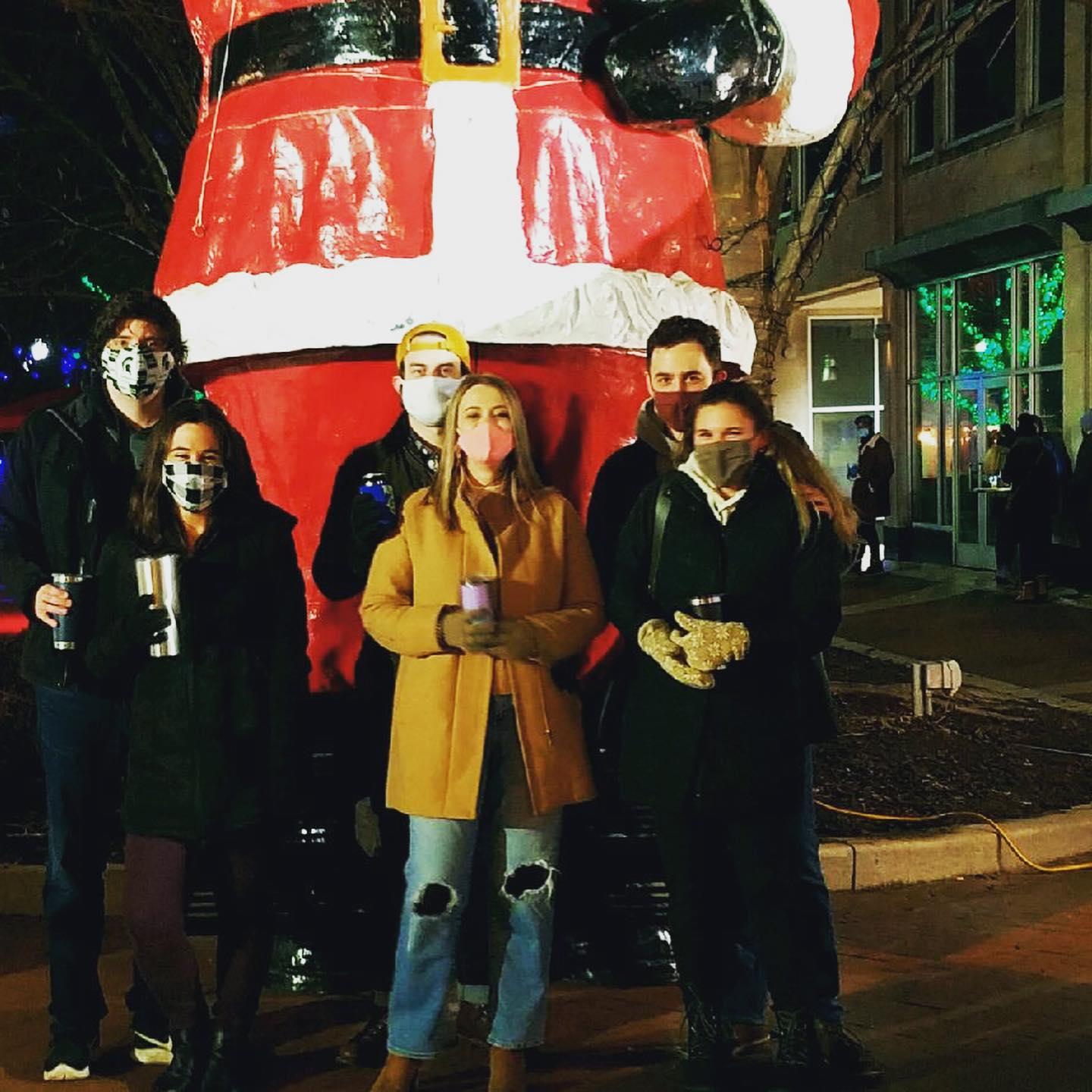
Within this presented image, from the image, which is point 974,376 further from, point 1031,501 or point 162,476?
point 162,476

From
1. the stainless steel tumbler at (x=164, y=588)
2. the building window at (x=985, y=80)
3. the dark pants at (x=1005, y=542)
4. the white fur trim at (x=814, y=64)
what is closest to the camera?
the stainless steel tumbler at (x=164, y=588)

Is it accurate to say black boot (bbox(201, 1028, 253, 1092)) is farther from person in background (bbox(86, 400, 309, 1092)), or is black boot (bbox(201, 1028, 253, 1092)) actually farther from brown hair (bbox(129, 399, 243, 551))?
brown hair (bbox(129, 399, 243, 551))

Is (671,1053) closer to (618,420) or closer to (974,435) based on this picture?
(618,420)

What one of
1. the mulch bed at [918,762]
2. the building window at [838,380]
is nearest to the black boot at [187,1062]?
the mulch bed at [918,762]

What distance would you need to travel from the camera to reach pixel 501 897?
379 centimetres

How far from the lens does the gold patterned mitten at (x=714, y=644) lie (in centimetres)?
366

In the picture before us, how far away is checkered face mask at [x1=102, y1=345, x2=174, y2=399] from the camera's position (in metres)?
3.95

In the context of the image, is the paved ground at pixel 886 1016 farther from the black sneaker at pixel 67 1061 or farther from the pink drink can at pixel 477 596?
the pink drink can at pixel 477 596

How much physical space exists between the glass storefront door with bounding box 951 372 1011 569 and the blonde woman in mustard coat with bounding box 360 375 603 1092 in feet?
47.2

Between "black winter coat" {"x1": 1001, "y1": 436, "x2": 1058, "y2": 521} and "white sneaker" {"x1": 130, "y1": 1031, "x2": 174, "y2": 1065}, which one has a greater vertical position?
"black winter coat" {"x1": 1001, "y1": 436, "x2": 1058, "y2": 521}

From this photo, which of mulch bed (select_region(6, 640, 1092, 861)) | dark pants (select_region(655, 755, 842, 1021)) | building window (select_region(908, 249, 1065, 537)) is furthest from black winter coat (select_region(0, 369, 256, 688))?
building window (select_region(908, 249, 1065, 537))

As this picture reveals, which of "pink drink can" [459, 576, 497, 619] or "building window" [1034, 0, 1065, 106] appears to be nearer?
"pink drink can" [459, 576, 497, 619]

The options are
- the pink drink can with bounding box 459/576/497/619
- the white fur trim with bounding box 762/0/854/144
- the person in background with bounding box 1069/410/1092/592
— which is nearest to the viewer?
the pink drink can with bounding box 459/576/497/619

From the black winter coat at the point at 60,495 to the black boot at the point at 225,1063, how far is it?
0.93 meters
